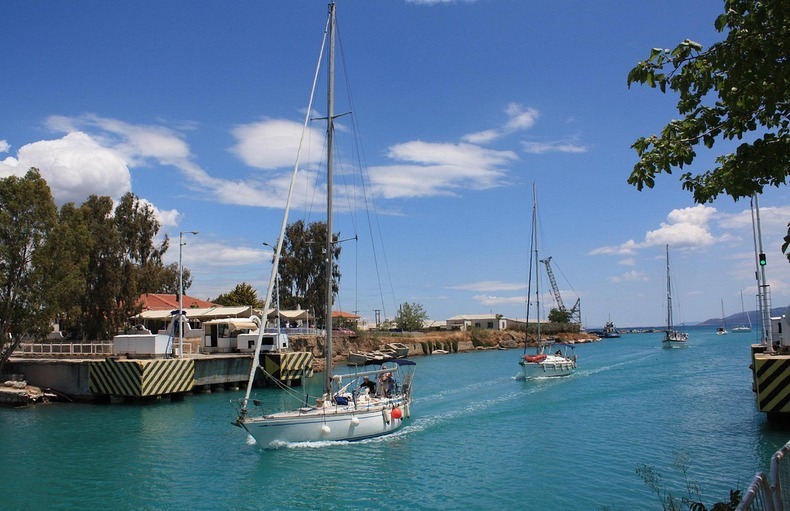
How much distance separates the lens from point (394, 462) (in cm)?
2361

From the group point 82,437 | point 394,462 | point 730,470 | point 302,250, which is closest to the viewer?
point 730,470

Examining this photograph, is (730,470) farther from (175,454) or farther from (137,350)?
(137,350)

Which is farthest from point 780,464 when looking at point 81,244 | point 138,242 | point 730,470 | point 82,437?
point 138,242

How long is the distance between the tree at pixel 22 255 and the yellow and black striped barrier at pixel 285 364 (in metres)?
16.5

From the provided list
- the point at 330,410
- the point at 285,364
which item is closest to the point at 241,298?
the point at 285,364

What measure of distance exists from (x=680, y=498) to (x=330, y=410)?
44.5 feet

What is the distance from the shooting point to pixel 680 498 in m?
17.9

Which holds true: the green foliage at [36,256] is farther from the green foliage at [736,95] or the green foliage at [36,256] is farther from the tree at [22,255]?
the green foliage at [736,95]

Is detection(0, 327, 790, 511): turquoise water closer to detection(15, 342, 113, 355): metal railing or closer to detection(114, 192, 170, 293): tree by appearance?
Answer: detection(15, 342, 113, 355): metal railing

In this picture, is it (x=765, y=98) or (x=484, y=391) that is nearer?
(x=765, y=98)

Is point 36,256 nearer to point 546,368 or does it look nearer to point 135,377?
point 135,377

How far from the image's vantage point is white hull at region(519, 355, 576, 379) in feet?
182

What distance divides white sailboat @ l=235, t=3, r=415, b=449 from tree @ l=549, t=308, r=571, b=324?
504 ft

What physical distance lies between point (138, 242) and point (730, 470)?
64.1 metres
